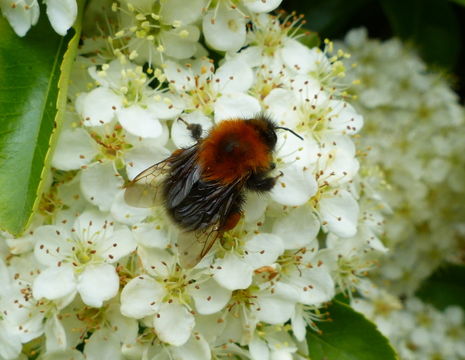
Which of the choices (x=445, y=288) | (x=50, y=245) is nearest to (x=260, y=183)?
(x=50, y=245)

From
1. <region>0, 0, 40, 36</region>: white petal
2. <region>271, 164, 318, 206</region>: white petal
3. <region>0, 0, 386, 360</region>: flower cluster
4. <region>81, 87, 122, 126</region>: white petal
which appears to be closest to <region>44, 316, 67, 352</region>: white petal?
<region>0, 0, 386, 360</region>: flower cluster

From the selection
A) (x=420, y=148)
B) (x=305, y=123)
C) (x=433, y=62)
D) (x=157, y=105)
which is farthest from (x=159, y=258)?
(x=433, y=62)

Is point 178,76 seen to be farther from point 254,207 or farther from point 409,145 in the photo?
point 409,145

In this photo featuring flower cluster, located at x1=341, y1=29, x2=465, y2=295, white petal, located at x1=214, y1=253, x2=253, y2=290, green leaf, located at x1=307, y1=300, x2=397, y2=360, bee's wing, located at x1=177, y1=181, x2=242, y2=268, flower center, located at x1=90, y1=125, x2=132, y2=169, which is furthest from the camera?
flower cluster, located at x1=341, y1=29, x2=465, y2=295

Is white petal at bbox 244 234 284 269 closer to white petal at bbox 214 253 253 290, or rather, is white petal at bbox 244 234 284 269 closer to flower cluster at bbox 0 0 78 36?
white petal at bbox 214 253 253 290

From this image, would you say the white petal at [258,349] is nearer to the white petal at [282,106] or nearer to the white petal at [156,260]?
the white petal at [156,260]

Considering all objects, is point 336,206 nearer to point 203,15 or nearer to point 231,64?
point 231,64
